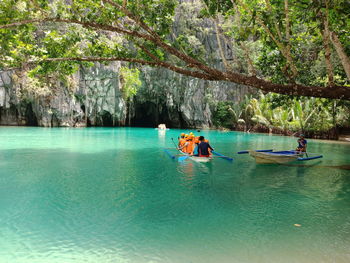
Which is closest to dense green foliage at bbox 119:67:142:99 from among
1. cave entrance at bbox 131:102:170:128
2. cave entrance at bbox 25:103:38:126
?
cave entrance at bbox 131:102:170:128

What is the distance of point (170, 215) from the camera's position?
236 inches

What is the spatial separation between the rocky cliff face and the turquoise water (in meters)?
27.2

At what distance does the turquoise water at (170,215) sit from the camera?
441cm

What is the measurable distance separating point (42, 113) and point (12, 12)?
29967 millimetres

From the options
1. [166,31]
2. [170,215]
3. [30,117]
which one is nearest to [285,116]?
[166,31]

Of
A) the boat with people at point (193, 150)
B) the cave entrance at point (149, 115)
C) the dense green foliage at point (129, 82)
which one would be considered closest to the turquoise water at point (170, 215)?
the boat with people at point (193, 150)

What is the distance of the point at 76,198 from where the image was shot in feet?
23.1

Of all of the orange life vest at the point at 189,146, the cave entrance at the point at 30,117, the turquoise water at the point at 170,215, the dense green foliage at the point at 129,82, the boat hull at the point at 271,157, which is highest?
the dense green foliage at the point at 129,82

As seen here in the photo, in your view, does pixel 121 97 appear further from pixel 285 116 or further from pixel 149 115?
pixel 285 116

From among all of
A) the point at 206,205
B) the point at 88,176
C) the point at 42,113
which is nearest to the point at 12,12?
the point at 88,176

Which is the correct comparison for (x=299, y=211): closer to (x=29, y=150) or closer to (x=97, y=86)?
(x=29, y=150)

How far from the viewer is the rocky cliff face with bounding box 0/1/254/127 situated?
36094mm

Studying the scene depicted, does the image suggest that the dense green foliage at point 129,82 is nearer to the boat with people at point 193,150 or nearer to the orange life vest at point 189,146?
the boat with people at point 193,150

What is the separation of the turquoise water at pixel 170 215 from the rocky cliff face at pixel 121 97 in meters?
27.2
